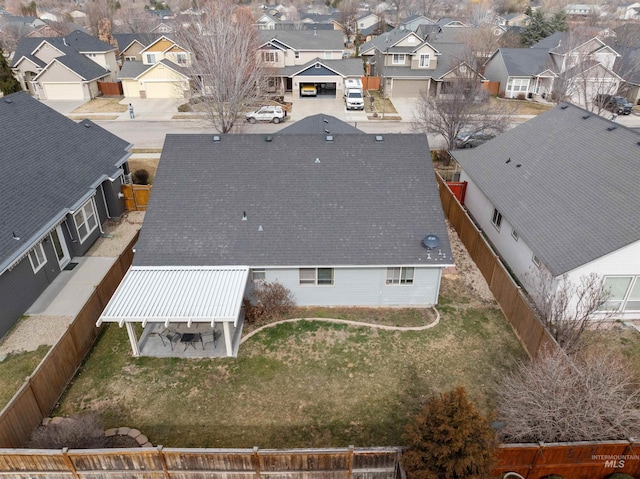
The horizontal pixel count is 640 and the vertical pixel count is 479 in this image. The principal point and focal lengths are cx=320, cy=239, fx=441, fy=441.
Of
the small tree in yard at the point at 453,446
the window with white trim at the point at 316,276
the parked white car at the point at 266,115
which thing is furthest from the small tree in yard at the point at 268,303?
the parked white car at the point at 266,115

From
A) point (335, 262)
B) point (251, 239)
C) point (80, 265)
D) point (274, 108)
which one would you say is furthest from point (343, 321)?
point (274, 108)

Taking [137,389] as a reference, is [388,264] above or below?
above

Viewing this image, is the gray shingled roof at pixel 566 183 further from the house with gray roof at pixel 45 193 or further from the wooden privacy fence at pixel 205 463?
the house with gray roof at pixel 45 193

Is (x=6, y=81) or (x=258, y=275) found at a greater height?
(x=6, y=81)

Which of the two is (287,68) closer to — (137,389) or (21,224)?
(21,224)

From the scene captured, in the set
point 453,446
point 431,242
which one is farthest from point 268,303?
point 453,446

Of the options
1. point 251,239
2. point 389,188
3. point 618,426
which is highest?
point 389,188

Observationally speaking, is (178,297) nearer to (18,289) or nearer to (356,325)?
(356,325)

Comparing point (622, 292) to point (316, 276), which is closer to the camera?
point (622, 292)
